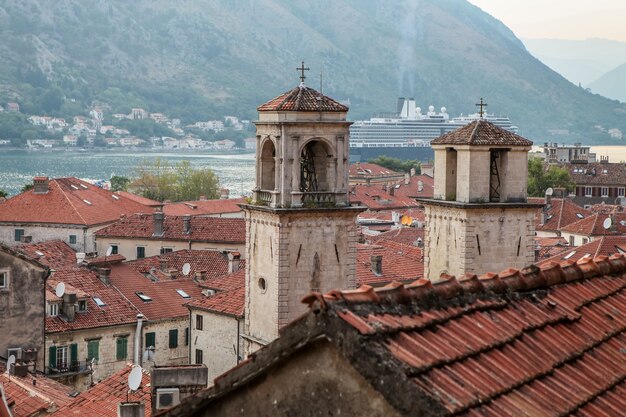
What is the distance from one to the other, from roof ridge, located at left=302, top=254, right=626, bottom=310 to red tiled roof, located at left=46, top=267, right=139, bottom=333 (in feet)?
89.1

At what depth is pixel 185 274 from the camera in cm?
4281

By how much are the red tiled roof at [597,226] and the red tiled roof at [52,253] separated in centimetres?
2221

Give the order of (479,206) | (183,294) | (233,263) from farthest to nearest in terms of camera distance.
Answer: (233,263)
(183,294)
(479,206)

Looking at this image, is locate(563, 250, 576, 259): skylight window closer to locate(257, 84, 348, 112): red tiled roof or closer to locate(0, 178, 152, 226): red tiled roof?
locate(257, 84, 348, 112): red tiled roof

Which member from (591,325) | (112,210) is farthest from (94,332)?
(112,210)

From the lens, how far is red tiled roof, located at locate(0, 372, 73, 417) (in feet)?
62.5

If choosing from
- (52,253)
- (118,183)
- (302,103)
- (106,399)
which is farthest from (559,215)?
(118,183)

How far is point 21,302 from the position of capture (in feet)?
95.1

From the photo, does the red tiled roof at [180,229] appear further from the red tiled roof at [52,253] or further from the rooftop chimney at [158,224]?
the red tiled roof at [52,253]

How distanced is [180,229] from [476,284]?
51.2 m

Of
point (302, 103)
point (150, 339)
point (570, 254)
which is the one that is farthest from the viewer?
point (570, 254)

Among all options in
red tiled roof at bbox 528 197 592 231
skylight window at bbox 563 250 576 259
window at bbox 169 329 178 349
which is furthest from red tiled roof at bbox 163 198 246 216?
window at bbox 169 329 178 349

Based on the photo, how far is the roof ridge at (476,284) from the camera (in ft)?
15.6

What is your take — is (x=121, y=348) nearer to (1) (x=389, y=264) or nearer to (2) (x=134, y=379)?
(1) (x=389, y=264)
